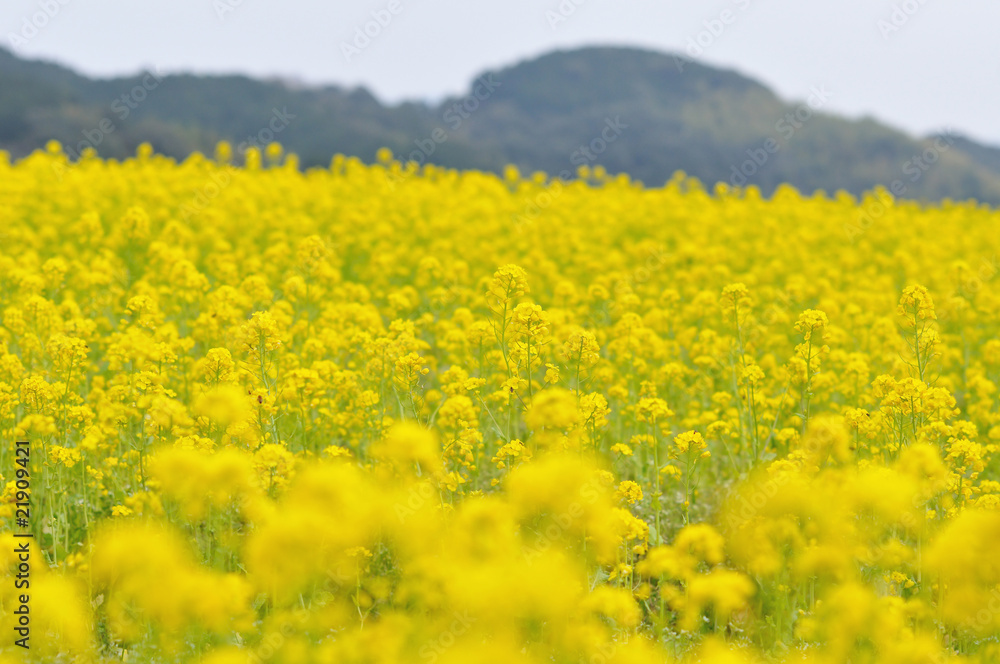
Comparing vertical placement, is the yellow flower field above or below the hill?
below

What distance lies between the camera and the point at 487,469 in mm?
5836

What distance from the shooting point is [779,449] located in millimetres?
5867

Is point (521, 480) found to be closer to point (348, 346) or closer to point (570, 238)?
point (348, 346)

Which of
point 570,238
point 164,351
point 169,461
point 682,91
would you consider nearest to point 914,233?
point 570,238

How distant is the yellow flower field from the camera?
2445 mm

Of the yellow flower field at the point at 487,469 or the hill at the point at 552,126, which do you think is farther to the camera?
the hill at the point at 552,126

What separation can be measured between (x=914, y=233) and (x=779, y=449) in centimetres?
927

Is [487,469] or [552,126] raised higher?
[552,126]

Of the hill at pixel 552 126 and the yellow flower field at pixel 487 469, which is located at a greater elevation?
the hill at pixel 552 126

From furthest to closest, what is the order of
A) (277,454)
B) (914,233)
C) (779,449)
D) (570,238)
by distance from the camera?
(914,233) → (570,238) → (779,449) → (277,454)

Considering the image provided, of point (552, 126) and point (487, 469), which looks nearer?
point (487, 469)

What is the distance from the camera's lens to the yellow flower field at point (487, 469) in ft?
8.02

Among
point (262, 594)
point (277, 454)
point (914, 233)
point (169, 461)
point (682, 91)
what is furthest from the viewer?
point (682, 91)

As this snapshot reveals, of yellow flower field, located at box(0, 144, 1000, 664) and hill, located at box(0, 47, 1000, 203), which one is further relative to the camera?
hill, located at box(0, 47, 1000, 203)
